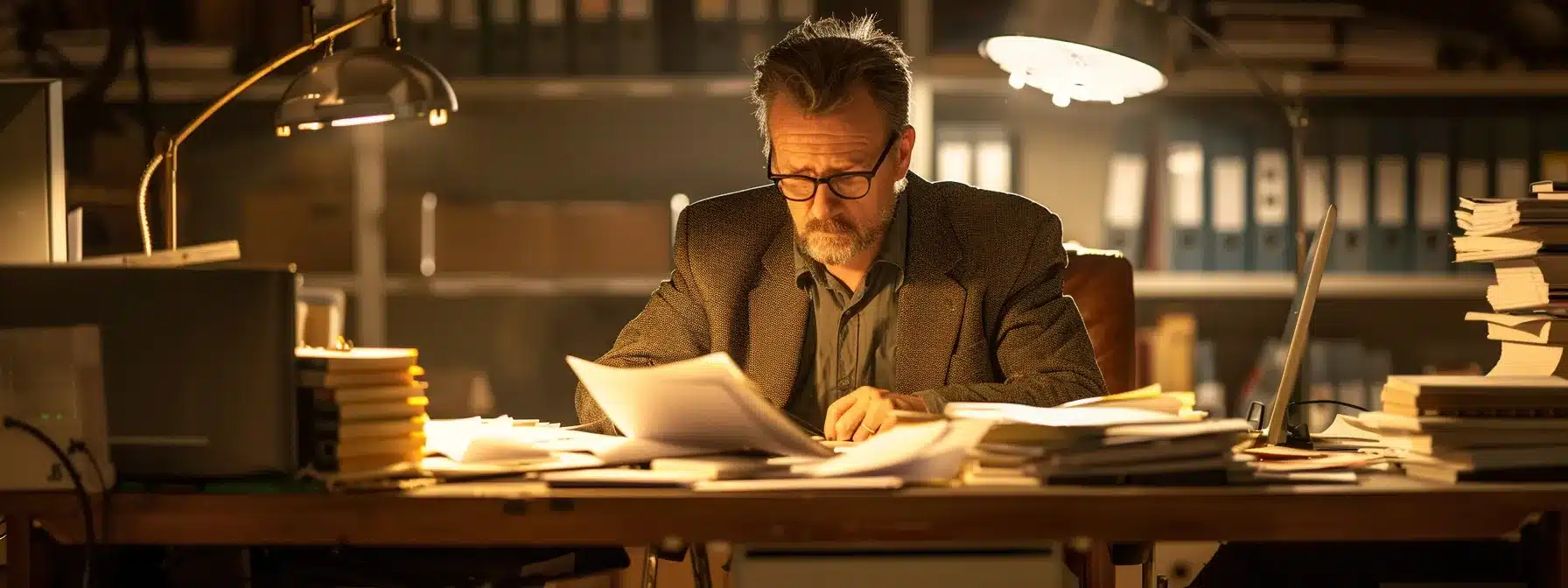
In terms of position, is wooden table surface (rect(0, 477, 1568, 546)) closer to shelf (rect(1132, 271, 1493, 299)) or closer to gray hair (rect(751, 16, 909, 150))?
gray hair (rect(751, 16, 909, 150))

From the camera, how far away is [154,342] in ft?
3.84

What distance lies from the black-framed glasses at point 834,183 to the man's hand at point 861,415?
375 mm

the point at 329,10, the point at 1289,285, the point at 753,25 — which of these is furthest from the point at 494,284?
the point at 1289,285

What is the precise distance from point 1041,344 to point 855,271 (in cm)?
29

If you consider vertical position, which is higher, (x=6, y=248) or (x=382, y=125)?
(x=382, y=125)

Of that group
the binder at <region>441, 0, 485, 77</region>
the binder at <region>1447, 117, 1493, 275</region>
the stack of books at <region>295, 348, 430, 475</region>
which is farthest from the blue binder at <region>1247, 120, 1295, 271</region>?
the stack of books at <region>295, 348, 430, 475</region>

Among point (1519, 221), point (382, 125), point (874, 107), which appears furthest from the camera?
point (382, 125)

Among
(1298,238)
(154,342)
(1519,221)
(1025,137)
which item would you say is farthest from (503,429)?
(1025,137)

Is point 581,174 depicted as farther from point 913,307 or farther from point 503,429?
point 503,429

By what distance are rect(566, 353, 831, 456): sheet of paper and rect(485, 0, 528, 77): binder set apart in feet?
6.46

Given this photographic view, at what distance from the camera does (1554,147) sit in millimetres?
3154

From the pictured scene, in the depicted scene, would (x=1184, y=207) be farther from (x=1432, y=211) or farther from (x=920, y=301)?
(x=920, y=301)

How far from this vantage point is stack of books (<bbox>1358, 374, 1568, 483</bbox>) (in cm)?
120

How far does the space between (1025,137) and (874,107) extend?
136cm
